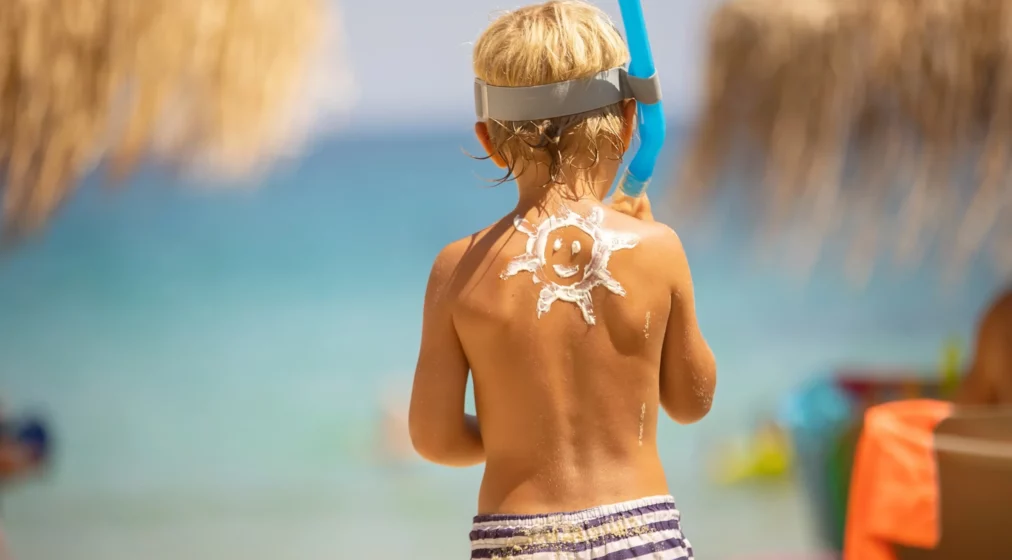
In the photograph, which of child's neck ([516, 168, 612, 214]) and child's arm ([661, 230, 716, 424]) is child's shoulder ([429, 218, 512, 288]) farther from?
child's arm ([661, 230, 716, 424])

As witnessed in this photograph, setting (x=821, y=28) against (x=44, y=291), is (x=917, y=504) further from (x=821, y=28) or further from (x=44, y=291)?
(x=44, y=291)

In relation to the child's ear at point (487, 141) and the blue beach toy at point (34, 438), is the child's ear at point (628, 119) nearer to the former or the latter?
the child's ear at point (487, 141)

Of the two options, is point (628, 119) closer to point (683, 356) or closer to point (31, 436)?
point (683, 356)

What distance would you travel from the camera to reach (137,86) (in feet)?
10.6

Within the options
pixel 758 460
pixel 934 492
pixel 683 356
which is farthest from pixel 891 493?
pixel 758 460

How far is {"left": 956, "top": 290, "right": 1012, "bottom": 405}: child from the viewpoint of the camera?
→ 286cm

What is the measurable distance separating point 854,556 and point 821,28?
1937 mm

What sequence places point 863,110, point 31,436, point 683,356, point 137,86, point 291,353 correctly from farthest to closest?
point 291,353 < point 31,436 < point 863,110 < point 137,86 < point 683,356

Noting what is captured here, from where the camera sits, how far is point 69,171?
10.6 feet

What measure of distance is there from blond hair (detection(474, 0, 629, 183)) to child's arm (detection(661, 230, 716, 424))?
0.19m

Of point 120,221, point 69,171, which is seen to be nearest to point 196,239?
point 120,221

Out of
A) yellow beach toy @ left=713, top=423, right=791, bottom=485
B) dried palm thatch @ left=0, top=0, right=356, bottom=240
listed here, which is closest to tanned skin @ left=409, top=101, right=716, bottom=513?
dried palm thatch @ left=0, top=0, right=356, bottom=240

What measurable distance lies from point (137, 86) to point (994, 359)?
7.83 feet

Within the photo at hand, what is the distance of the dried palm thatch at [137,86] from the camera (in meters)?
3.11
